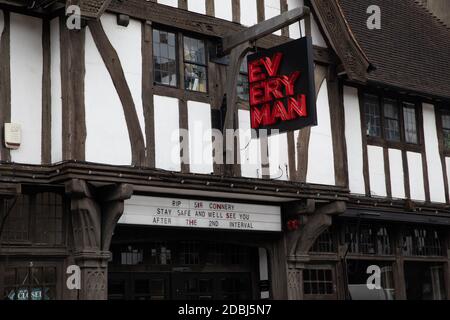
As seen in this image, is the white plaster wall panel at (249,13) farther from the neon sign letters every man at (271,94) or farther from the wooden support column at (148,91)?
the wooden support column at (148,91)

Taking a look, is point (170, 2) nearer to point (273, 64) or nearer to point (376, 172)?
point (273, 64)

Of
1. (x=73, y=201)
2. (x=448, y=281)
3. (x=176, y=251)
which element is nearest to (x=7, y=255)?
(x=73, y=201)

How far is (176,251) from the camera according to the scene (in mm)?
13953

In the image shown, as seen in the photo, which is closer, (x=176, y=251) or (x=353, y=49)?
(x=176, y=251)

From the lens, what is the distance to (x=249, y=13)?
14.2m

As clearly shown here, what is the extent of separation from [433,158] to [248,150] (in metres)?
5.94

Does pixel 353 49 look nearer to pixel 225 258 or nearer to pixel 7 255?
pixel 225 258

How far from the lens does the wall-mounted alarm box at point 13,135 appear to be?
439 inches

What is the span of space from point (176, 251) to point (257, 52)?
3.72m

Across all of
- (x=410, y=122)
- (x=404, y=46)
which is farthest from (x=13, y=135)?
(x=404, y=46)

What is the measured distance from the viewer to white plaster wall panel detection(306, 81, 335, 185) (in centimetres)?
1457

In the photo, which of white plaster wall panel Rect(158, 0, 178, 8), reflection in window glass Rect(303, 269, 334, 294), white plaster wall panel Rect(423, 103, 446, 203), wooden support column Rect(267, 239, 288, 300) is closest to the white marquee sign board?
wooden support column Rect(267, 239, 288, 300)

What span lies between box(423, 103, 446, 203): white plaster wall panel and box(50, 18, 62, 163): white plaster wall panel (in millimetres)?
9118
